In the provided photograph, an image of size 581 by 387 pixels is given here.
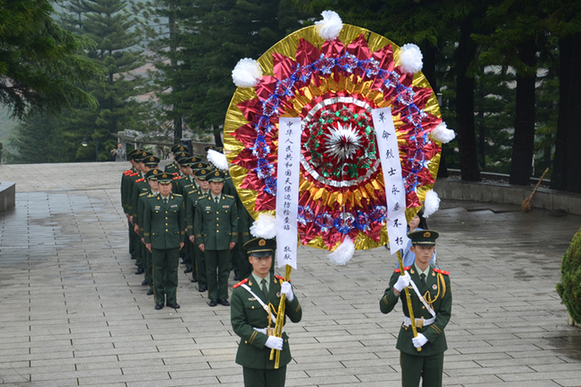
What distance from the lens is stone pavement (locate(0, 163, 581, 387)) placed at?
741 cm

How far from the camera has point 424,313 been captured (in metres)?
5.82

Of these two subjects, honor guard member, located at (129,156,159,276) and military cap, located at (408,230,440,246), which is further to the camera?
honor guard member, located at (129,156,159,276)

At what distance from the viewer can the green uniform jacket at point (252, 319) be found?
5.49 m

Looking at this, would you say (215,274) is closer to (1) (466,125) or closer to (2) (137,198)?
(2) (137,198)

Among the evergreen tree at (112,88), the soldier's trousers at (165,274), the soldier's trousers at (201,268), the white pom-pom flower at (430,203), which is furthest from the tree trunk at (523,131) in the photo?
the evergreen tree at (112,88)

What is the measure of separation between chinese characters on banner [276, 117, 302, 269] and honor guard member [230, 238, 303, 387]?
1.79ft

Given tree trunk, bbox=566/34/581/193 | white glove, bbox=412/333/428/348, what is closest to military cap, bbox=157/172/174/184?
white glove, bbox=412/333/428/348

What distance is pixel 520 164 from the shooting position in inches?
798

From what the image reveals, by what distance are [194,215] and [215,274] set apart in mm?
972

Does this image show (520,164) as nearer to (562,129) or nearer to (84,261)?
(562,129)

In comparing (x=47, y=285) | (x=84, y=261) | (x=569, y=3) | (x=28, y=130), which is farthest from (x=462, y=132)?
(x=28, y=130)

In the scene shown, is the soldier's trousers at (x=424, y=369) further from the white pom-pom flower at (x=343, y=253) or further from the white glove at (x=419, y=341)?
the white pom-pom flower at (x=343, y=253)

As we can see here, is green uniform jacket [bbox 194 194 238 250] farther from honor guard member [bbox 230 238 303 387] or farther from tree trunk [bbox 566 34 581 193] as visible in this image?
tree trunk [bbox 566 34 581 193]

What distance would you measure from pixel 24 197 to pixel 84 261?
10.5m
